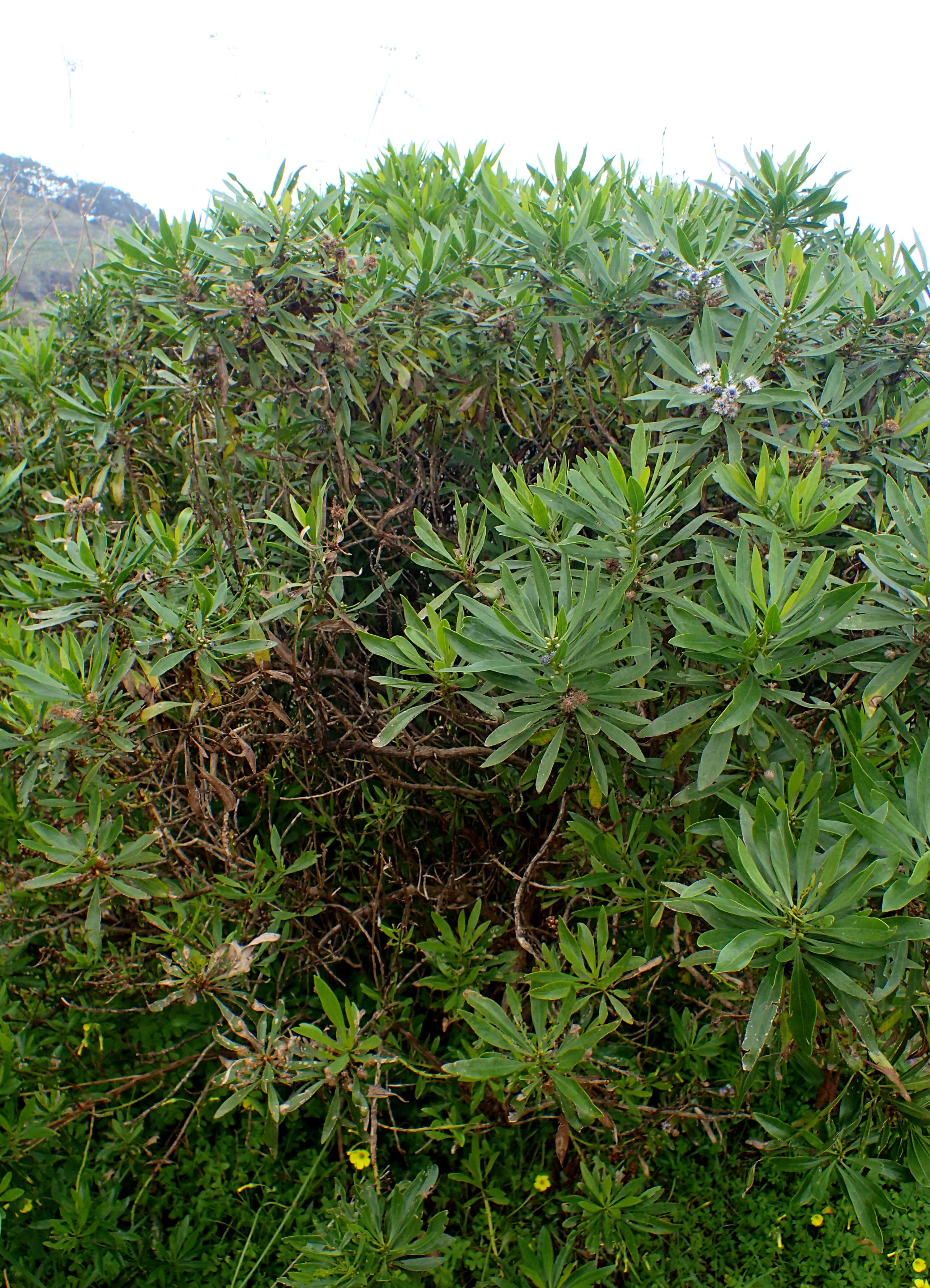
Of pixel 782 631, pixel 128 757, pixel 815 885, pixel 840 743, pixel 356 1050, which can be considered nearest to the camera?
pixel 815 885

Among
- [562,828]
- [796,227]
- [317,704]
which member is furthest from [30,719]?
[796,227]

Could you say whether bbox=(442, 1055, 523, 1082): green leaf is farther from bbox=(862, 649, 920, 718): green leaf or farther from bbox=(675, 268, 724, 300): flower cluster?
bbox=(675, 268, 724, 300): flower cluster

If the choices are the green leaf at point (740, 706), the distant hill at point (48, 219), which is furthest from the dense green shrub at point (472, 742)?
the distant hill at point (48, 219)

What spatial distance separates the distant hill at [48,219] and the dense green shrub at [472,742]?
3554 mm

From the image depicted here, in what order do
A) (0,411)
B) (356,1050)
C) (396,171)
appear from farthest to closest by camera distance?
(0,411) → (396,171) → (356,1050)

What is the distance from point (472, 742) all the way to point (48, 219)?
6338 millimetres

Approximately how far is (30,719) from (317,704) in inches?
23.7

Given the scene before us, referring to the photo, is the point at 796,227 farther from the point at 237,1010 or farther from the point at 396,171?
the point at 237,1010

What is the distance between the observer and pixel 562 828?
206cm

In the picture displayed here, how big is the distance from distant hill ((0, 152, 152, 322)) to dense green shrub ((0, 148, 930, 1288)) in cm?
355

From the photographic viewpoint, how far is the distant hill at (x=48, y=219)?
19.7 feet

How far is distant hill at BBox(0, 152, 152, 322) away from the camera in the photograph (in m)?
5.99

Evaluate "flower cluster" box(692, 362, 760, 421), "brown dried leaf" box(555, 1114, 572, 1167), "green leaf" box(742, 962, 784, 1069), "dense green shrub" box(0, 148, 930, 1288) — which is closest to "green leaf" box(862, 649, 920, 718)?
"dense green shrub" box(0, 148, 930, 1288)

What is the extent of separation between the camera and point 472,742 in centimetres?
225
